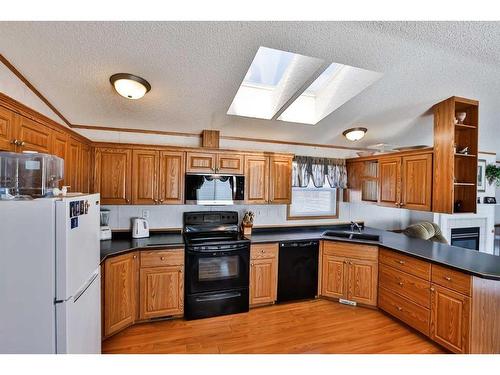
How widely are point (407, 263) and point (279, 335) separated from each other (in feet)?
5.30

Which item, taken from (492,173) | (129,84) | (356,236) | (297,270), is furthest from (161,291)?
(492,173)

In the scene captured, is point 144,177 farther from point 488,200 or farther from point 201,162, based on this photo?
point 488,200

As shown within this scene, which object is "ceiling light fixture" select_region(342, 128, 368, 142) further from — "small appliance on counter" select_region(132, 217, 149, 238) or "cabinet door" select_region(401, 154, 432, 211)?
"small appliance on counter" select_region(132, 217, 149, 238)

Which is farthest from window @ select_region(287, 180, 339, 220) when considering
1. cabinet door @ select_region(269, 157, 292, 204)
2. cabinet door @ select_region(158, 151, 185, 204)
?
cabinet door @ select_region(158, 151, 185, 204)

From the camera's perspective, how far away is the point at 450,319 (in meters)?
2.17

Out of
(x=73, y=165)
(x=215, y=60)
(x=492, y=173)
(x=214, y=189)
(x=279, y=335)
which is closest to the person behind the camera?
(x=215, y=60)

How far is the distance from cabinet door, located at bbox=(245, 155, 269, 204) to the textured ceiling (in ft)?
2.35

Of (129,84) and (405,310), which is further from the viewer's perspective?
(405,310)

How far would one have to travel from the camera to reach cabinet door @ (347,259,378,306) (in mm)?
3021

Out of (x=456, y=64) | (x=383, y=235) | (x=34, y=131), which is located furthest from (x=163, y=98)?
(x=383, y=235)

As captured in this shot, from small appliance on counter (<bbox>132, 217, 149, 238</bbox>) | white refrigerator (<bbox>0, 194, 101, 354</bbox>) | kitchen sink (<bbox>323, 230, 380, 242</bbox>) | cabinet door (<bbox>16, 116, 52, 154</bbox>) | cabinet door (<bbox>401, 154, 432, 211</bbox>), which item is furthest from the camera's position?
kitchen sink (<bbox>323, 230, 380, 242</bbox>)

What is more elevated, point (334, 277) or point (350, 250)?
point (350, 250)

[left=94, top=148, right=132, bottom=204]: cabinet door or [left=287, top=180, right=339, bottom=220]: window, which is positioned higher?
[left=94, top=148, right=132, bottom=204]: cabinet door

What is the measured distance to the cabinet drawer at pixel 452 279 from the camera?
204cm
